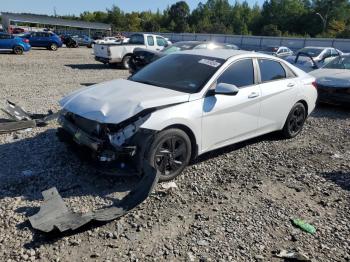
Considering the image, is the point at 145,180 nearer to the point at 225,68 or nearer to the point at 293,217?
the point at 293,217

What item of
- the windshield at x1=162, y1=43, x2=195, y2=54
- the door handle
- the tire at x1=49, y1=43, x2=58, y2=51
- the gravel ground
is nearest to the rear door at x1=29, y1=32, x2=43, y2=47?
the tire at x1=49, y1=43, x2=58, y2=51

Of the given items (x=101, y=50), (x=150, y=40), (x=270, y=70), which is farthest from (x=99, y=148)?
(x=150, y=40)

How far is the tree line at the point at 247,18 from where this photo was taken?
8244 cm

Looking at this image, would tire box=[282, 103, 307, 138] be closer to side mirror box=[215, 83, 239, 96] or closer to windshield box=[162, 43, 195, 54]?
side mirror box=[215, 83, 239, 96]

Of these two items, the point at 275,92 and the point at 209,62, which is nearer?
the point at 209,62

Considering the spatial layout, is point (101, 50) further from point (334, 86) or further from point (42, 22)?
point (42, 22)

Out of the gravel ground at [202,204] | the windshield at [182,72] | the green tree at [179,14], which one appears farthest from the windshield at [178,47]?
the green tree at [179,14]

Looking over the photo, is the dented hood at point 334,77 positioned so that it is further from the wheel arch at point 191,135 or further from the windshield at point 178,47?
the wheel arch at point 191,135

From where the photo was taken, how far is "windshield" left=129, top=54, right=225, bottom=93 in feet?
15.8

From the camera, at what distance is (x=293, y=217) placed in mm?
3936

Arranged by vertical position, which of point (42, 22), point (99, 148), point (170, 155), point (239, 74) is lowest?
point (170, 155)

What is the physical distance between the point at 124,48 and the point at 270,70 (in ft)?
39.9

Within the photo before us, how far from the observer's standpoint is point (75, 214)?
138 inches

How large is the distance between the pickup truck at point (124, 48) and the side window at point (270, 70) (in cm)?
1182
